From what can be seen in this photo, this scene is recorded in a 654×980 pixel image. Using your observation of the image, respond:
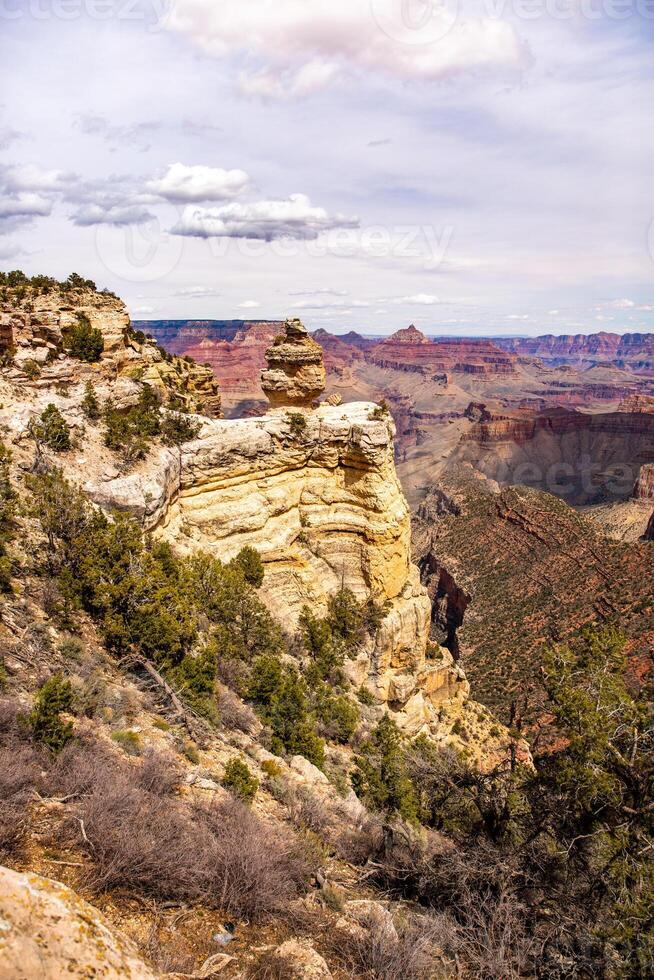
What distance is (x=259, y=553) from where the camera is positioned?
21156 mm

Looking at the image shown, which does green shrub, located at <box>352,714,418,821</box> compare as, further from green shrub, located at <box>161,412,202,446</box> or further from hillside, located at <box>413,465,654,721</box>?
hillside, located at <box>413,465,654,721</box>

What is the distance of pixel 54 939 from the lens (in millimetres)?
3508

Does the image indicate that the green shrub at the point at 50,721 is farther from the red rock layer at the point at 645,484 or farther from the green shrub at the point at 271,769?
the red rock layer at the point at 645,484

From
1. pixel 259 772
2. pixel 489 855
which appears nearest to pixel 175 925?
pixel 489 855

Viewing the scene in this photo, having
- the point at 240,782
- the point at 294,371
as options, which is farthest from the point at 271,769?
the point at 294,371

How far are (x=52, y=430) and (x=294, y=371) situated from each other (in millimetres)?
11030

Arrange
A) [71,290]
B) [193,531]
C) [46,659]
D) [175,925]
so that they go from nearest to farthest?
[175,925] → [46,659] → [193,531] → [71,290]

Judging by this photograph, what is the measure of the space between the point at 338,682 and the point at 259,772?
976cm

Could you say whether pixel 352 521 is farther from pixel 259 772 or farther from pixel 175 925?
pixel 175 925

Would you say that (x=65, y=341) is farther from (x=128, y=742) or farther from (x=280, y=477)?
(x=128, y=742)

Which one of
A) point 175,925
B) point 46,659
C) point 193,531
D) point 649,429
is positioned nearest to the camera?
point 175,925

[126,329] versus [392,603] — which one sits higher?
[126,329]

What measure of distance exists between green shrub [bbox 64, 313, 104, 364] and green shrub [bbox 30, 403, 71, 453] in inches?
137

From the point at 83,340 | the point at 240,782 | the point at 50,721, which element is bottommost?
the point at 240,782
